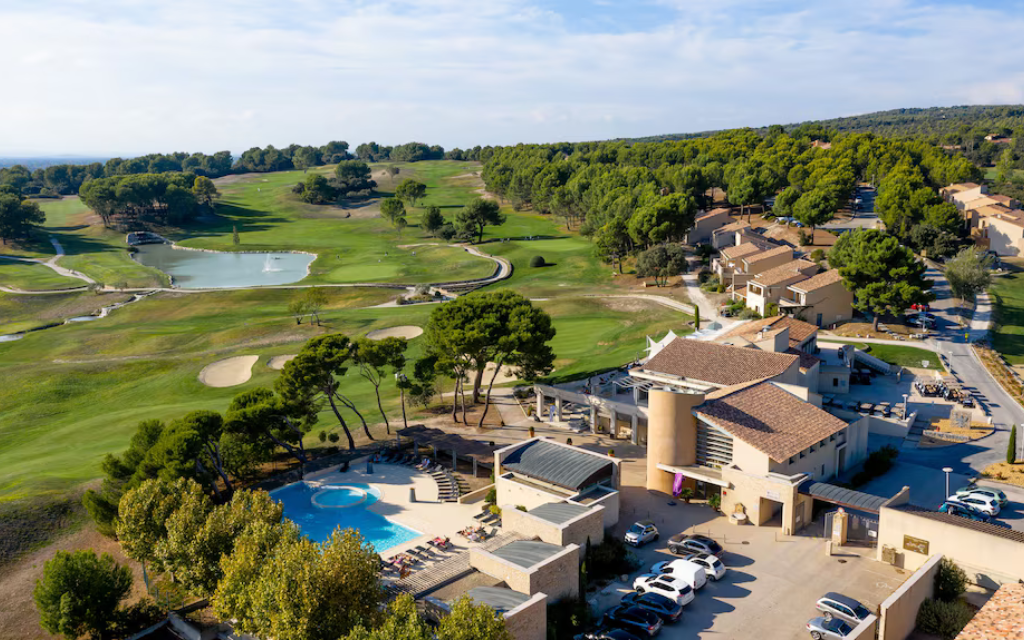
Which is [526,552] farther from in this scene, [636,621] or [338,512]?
[338,512]

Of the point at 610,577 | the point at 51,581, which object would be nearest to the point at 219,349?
the point at 51,581

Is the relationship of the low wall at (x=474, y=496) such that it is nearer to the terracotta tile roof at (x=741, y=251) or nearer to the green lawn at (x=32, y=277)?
the terracotta tile roof at (x=741, y=251)

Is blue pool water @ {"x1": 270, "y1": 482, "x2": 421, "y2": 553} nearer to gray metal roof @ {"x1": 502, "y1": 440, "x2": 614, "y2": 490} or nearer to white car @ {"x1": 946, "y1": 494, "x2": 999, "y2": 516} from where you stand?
gray metal roof @ {"x1": 502, "y1": 440, "x2": 614, "y2": 490}

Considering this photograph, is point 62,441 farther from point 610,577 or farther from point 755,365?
point 755,365

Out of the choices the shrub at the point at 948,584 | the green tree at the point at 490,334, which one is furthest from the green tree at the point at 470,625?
the green tree at the point at 490,334

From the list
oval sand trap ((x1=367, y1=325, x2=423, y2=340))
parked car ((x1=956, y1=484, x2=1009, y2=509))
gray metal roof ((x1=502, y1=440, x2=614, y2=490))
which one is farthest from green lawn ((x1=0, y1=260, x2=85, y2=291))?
parked car ((x1=956, y1=484, x2=1009, y2=509))

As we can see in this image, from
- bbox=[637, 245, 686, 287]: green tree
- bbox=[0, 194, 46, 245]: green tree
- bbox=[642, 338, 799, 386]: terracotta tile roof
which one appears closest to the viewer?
bbox=[642, 338, 799, 386]: terracotta tile roof
